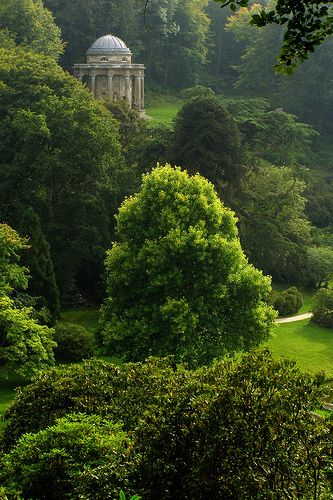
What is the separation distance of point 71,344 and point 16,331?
222 inches

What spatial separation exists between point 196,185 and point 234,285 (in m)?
4.49

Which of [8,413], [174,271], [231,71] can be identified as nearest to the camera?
[8,413]

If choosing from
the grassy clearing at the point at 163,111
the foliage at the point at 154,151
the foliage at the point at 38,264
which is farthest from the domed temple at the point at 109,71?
the foliage at the point at 38,264

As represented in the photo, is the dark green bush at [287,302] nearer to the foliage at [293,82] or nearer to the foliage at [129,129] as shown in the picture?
the foliage at [129,129]

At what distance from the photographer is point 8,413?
19.9 metres

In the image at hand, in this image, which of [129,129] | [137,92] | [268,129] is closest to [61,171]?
[129,129]

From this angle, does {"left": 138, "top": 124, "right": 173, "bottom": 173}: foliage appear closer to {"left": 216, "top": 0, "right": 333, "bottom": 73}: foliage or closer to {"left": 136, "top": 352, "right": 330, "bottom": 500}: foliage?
{"left": 136, "top": 352, "right": 330, "bottom": 500}: foliage

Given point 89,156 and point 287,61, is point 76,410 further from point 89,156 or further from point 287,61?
point 89,156

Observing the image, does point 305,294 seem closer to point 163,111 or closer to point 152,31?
point 163,111

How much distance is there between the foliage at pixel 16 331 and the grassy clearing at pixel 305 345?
11.5 meters

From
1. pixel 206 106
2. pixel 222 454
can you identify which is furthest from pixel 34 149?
pixel 222 454

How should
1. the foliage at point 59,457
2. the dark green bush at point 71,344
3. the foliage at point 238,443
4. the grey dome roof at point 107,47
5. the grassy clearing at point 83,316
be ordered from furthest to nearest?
the grey dome roof at point 107,47 → the grassy clearing at point 83,316 → the dark green bush at point 71,344 → the foliage at point 59,457 → the foliage at point 238,443

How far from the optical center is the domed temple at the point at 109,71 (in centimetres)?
6888

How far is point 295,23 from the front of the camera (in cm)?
866
